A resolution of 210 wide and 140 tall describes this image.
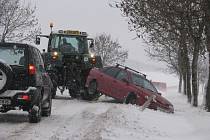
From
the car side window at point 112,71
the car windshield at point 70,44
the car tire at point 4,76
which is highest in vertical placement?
the car windshield at point 70,44

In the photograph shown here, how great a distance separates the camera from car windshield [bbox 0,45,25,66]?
13.1 metres

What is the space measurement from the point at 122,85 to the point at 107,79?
972 mm

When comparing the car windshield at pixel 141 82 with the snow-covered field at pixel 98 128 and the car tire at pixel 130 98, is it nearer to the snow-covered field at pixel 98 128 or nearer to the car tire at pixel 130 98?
the car tire at pixel 130 98

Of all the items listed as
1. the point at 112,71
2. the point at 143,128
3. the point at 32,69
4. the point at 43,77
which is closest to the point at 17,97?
the point at 32,69

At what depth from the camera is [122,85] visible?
76.7 feet

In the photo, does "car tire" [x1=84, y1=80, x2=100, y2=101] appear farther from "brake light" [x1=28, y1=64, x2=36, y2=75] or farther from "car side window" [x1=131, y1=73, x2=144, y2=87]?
"brake light" [x1=28, y1=64, x2=36, y2=75]

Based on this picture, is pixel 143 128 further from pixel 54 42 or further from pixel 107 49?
pixel 107 49

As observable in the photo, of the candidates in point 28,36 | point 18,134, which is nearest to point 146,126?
point 18,134

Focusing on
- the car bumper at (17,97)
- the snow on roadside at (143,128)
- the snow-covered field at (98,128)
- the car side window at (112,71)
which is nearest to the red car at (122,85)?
the car side window at (112,71)

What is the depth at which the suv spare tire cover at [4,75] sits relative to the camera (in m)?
12.5

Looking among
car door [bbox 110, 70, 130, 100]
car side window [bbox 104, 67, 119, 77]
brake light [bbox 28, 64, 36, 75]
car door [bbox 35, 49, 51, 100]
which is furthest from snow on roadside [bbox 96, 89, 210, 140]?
car side window [bbox 104, 67, 119, 77]

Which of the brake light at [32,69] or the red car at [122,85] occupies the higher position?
the red car at [122,85]

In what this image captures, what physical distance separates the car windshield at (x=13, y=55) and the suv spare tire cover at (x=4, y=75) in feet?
1.65

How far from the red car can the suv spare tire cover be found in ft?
32.2
